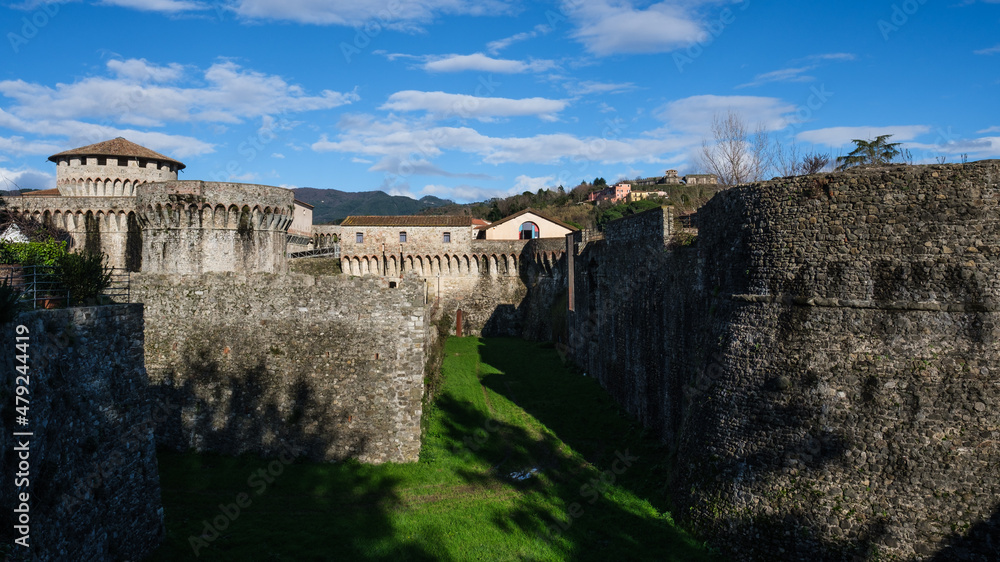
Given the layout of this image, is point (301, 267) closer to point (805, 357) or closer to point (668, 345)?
point (668, 345)

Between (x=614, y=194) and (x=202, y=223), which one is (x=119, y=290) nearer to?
(x=202, y=223)

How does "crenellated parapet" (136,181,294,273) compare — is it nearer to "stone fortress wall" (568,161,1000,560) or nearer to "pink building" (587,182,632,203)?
"stone fortress wall" (568,161,1000,560)

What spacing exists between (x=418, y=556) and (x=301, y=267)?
31.2 m

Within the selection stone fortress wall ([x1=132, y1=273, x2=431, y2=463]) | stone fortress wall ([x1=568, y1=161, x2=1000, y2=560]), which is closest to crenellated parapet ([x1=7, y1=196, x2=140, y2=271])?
stone fortress wall ([x1=132, y1=273, x2=431, y2=463])

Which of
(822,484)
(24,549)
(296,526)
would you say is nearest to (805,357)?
(822,484)

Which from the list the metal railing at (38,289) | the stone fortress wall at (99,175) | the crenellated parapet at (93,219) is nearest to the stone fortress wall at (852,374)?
the metal railing at (38,289)

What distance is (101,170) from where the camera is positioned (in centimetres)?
3822

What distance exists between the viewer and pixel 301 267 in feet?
127

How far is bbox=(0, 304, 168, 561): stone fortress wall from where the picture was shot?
7156 mm

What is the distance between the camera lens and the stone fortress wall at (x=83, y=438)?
23.5 ft

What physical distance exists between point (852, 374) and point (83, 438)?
1205 cm

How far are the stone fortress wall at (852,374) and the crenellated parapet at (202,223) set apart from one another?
2054cm

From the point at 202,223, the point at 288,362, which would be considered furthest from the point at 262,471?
the point at 202,223

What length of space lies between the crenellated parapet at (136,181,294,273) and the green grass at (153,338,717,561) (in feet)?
39.8
